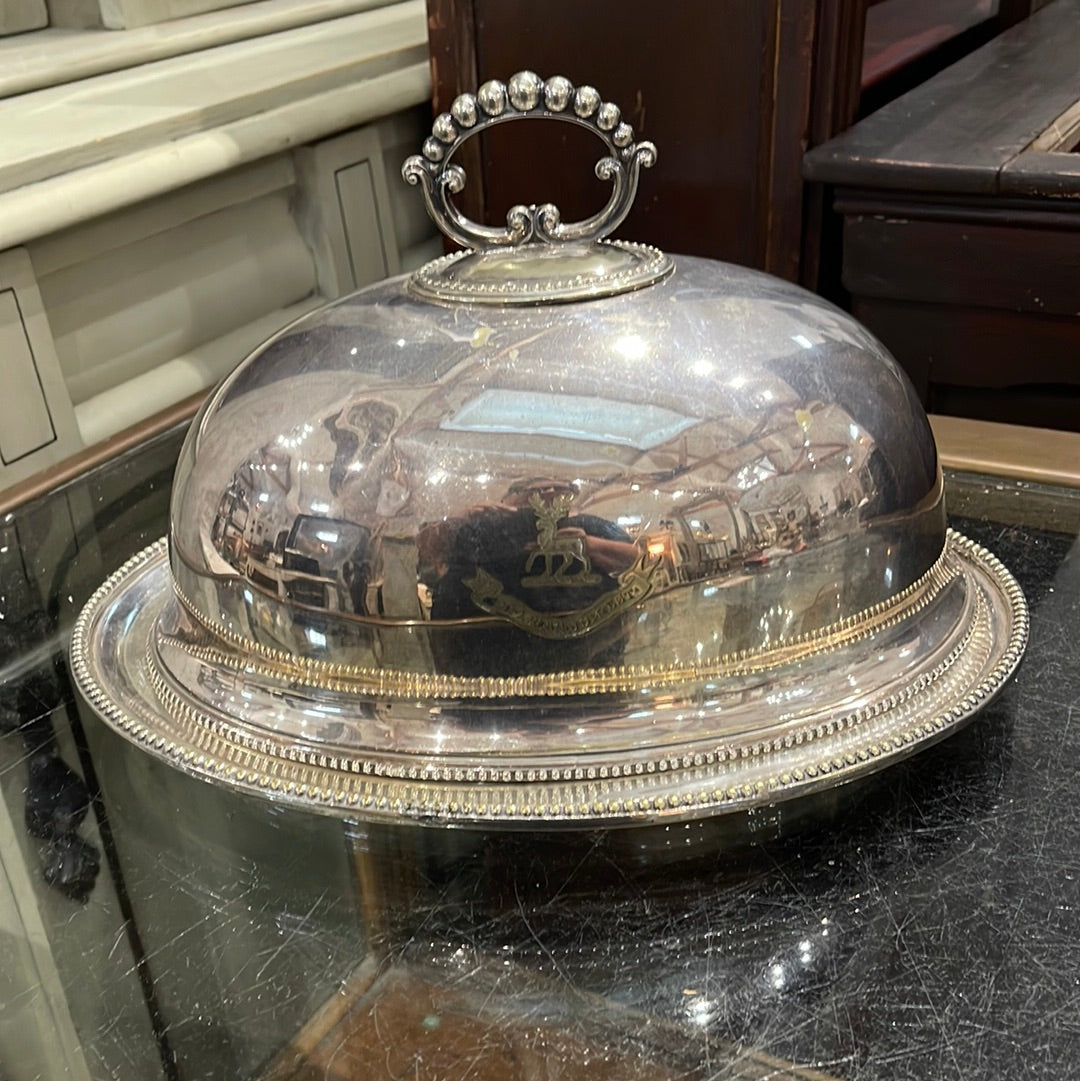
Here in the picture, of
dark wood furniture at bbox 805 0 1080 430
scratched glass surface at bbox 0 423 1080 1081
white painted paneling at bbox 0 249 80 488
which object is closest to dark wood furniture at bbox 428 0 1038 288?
dark wood furniture at bbox 805 0 1080 430

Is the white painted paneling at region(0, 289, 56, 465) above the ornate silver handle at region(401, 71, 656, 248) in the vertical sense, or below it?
below

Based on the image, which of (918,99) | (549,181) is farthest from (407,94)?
(918,99)

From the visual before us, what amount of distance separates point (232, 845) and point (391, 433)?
0.17 metres

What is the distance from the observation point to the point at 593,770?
430 millimetres

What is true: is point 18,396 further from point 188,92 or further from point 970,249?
point 970,249

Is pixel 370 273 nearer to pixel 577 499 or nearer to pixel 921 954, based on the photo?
pixel 577 499

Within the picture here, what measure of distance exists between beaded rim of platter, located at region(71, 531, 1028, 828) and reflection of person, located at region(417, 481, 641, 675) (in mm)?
44

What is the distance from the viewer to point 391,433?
0.46 m

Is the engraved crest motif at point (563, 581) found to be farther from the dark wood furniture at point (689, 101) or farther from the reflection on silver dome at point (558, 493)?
the dark wood furniture at point (689, 101)

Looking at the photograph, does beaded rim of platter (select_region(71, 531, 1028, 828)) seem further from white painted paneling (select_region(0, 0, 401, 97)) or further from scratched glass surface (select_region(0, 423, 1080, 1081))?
white painted paneling (select_region(0, 0, 401, 97))

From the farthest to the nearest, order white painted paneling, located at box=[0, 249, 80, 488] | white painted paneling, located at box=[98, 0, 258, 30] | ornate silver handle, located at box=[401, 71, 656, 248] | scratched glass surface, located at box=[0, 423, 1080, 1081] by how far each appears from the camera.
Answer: white painted paneling, located at box=[98, 0, 258, 30]
white painted paneling, located at box=[0, 249, 80, 488]
ornate silver handle, located at box=[401, 71, 656, 248]
scratched glass surface, located at box=[0, 423, 1080, 1081]

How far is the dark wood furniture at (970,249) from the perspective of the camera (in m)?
0.86

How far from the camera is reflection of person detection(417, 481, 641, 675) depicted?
0.43m

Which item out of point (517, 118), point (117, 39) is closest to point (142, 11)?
point (117, 39)
